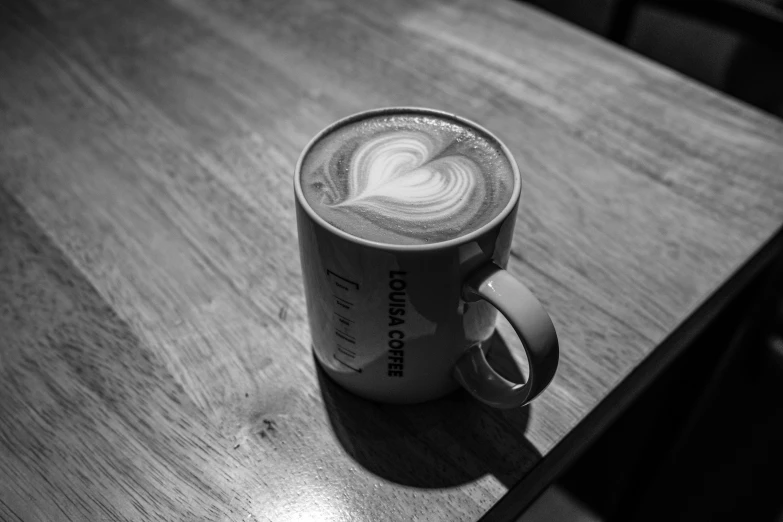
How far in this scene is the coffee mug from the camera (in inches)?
13.5

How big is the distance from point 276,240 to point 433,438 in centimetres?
24

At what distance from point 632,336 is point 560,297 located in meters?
0.06

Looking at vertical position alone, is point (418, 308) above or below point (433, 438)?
above

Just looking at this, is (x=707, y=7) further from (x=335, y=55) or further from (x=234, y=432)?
(x=234, y=432)

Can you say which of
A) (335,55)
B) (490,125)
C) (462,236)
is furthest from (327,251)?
(335,55)

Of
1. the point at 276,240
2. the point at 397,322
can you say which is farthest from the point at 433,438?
the point at 276,240

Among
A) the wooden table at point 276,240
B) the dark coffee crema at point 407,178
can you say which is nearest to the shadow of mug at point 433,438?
the wooden table at point 276,240

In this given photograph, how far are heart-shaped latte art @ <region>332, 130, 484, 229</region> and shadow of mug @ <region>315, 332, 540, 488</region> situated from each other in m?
0.14

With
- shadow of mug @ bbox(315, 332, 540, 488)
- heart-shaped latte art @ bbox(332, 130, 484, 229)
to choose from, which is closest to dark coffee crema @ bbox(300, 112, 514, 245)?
heart-shaped latte art @ bbox(332, 130, 484, 229)

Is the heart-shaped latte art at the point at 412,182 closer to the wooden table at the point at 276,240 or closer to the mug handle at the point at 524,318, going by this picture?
the mug handle at the point at 524,318

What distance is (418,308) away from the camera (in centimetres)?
37

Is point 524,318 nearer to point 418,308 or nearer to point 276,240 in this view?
point 418,308

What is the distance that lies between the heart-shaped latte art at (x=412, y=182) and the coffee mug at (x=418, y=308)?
0.01 m

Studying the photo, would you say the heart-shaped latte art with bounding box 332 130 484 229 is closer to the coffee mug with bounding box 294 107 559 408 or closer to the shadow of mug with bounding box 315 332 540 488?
the coffee mug with bounding box 294 107 559 408
